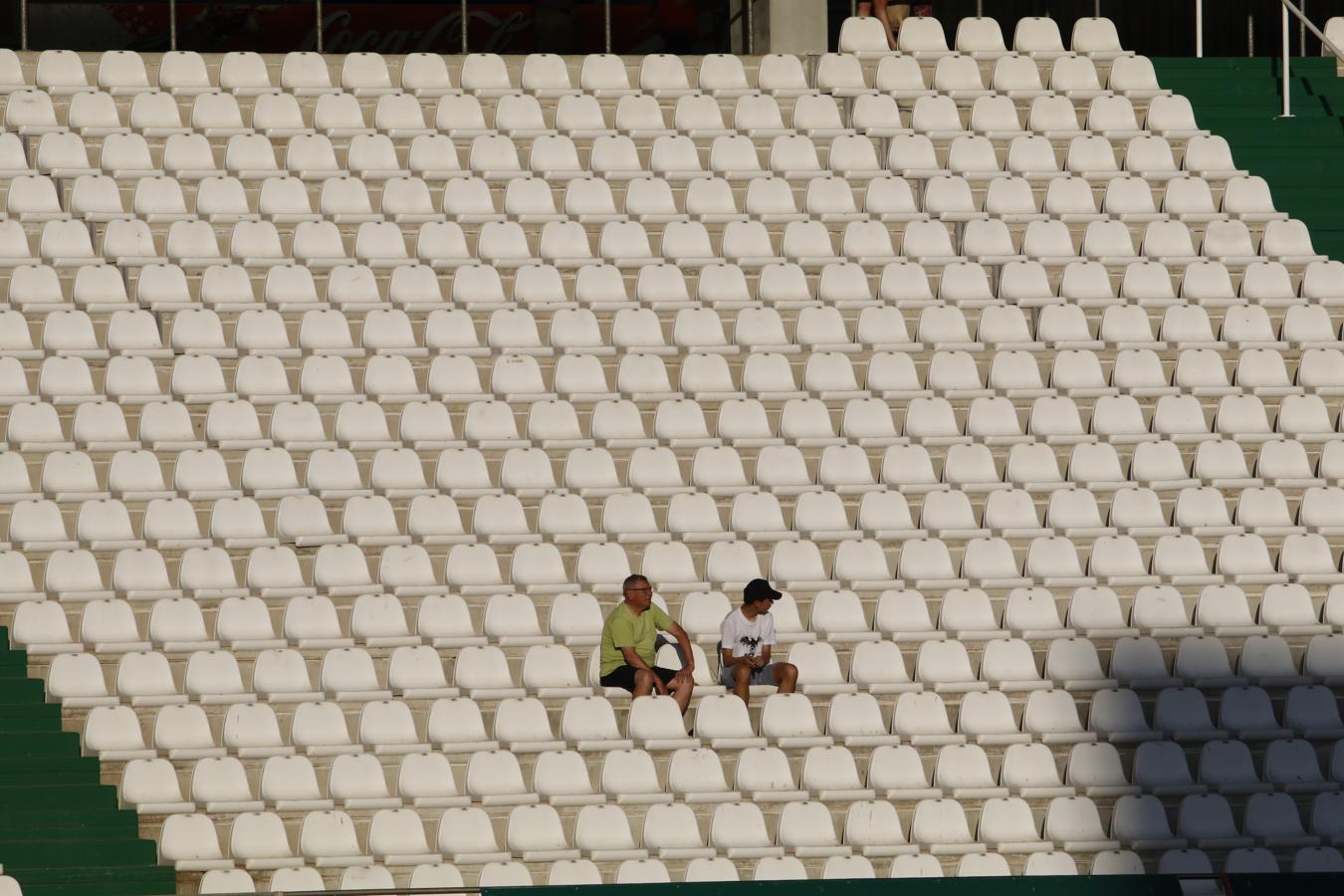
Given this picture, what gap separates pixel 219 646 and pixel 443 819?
1.55m

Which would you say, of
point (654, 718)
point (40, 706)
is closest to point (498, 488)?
point (654, 718)

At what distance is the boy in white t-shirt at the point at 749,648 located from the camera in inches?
398

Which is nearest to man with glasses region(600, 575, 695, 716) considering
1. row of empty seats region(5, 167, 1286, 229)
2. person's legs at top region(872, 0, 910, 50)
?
row of empty seats region(5, 167, 1286, 229)

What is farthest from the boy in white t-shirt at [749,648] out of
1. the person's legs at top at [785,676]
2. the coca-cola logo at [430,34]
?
the coca-cola logo at [430,34]

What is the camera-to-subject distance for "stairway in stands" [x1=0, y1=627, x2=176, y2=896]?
30.8 ft

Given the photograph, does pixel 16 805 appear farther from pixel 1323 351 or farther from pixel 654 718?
pixel 1323 351

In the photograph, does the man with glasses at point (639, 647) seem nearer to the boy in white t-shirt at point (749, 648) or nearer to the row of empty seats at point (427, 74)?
the boy in white t-shirt at point (749, 648)

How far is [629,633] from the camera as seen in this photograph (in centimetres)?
1006

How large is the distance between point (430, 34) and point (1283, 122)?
8.57 metres

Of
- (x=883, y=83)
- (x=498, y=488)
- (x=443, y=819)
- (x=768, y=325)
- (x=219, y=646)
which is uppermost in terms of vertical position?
(x=883, y=83)

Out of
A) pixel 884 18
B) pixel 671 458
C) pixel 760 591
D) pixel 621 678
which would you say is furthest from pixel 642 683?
pixel 884 18

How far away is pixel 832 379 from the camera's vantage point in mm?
11891

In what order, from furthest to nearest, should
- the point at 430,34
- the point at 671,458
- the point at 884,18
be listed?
the point at 430,34 < the point at 884,18 < the point at 671,458

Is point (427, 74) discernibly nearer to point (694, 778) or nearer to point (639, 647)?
point (639, 647)
